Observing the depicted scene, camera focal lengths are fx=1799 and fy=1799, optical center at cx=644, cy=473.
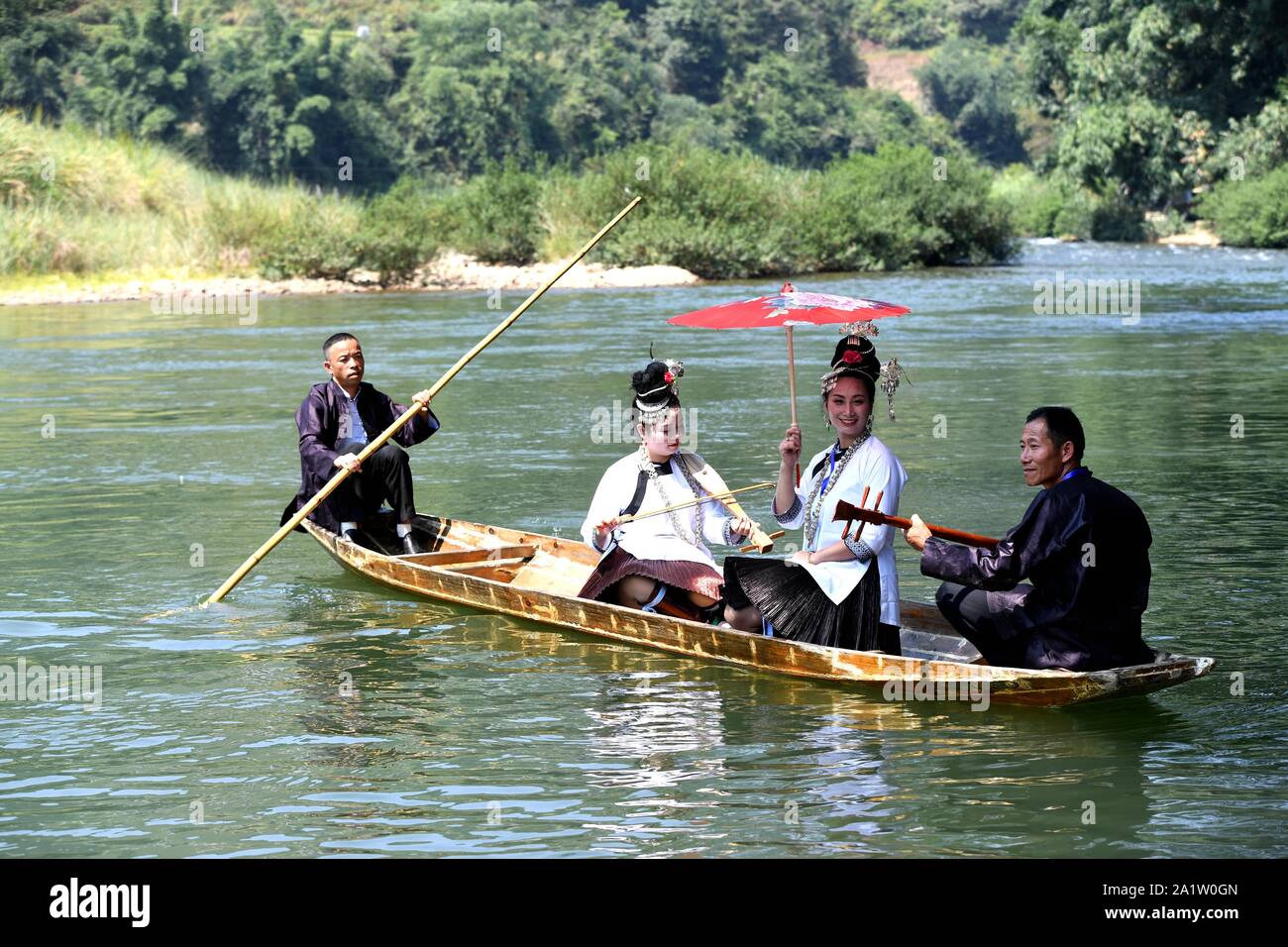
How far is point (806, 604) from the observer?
25.2 ft

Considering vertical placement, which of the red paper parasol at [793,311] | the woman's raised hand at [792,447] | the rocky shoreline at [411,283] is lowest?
the woman's raised hand at [792,447]

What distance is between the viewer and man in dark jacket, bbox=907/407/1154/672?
6555 millimetres

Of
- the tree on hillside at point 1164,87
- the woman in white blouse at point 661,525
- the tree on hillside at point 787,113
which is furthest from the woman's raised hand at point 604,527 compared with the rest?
the tree on hillside at point 787,113

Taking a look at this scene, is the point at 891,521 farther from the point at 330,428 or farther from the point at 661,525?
the point at 330,428

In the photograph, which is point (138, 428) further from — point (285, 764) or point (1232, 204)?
point (1232, 204)

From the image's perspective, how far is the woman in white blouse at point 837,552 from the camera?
7191 mm

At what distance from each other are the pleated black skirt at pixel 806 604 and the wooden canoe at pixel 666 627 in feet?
0.40

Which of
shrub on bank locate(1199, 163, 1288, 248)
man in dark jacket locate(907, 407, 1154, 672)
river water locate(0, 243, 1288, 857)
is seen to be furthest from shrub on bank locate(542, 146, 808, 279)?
A: man in dark jacket locate(907, 407, 1154, 672)

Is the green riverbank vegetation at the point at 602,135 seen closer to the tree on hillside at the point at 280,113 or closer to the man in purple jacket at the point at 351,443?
the tree on hillside at the point at 280,113

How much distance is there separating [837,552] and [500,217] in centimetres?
3229

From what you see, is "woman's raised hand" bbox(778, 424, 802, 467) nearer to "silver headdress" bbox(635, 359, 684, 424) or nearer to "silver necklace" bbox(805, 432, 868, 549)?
"silver necklace" bbox(805, 432, 868, 549)

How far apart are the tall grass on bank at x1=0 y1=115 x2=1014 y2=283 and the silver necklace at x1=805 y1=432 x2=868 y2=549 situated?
28.1 metres

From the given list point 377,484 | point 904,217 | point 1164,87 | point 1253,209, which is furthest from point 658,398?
point 1164,87
